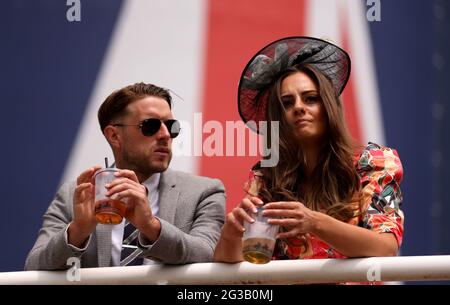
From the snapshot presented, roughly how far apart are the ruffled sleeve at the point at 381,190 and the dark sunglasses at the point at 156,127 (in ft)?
2.08

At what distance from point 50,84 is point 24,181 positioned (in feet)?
1.26

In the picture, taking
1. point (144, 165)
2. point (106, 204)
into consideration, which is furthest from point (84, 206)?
point (144, 165)

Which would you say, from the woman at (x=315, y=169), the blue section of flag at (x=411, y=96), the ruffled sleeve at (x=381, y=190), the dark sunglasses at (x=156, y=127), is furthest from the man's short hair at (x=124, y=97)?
the blue section of flag at (x=411, y=96)

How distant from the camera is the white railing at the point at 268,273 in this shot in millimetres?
2184

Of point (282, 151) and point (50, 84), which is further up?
point (50, 84)

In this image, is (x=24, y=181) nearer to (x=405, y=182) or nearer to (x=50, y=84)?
(x=50, y=84)

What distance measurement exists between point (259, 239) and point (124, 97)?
1076 mm

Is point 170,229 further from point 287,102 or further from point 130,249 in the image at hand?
point 287,102

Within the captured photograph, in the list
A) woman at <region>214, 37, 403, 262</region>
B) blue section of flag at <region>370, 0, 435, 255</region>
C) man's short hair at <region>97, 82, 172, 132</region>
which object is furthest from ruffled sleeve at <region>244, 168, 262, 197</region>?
blue section of flag at <region>370, 0, 435, 255</region>

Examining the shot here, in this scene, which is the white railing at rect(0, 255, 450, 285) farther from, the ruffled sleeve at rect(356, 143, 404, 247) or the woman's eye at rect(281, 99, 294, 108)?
the woman's eye at rect(281, 99, 294, 108)

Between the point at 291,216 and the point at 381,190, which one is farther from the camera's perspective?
the point at 381,190

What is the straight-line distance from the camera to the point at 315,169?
268 centimetres
